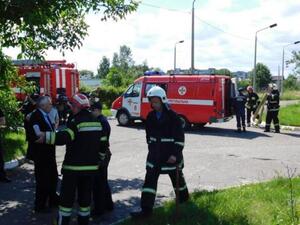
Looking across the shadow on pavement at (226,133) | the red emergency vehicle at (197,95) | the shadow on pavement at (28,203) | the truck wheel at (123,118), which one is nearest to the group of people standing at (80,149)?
the shadow on pavement at (28,203)

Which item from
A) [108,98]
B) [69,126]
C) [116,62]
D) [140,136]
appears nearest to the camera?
[69,126]

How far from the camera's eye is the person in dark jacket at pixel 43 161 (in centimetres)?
695

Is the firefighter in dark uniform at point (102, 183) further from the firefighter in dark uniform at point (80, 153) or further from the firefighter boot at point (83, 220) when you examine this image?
the firefighter boot at point (83, 220)

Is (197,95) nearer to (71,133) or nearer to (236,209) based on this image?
(236,209)

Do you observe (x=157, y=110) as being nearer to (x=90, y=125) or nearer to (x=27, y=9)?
(x=90, y=125)

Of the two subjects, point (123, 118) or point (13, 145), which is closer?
point (13, 145)

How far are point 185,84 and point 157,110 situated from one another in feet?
38.9

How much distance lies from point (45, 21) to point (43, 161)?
2047 mm

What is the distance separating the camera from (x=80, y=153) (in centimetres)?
585

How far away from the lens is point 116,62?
123 metres

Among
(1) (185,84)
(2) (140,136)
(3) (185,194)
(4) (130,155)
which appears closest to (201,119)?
(1) (185,84)

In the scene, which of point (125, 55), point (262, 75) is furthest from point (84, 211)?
point (125, 55)

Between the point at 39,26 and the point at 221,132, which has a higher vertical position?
the point at 39,26

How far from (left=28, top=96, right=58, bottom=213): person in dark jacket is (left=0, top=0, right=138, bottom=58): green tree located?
1.27 m
